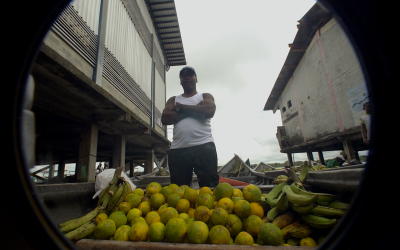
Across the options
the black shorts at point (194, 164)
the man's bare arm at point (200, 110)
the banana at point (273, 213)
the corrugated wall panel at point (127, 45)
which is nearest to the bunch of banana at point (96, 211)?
the black shorts at point (194, 164)

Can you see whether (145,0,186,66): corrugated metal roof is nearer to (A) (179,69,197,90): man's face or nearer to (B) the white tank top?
(A) (179,69,197,90): man's face

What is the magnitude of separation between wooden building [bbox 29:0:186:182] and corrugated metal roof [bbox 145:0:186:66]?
0.94 meters

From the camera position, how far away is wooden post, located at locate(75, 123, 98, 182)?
4125 millimetres

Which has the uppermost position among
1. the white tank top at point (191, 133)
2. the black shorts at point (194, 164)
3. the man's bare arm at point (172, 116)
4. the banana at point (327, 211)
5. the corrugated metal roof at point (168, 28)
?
the corrugated metal roof at point (168, 28)

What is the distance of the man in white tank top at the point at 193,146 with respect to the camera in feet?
9.48

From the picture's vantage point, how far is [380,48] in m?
0.72

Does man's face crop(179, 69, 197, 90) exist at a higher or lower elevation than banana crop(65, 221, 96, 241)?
higher

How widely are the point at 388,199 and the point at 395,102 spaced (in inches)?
15.4

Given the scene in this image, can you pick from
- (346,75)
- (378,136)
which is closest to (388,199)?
(378,136)

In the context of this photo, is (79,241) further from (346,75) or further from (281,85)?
(281,85)

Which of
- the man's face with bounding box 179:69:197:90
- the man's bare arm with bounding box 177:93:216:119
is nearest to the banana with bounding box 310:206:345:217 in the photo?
the man's bare arm with bounding box 177:93:216:119

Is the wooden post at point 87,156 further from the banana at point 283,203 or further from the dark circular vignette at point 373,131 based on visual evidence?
the banana at point 283,203

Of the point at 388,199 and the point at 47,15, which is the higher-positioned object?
the point at 47,15

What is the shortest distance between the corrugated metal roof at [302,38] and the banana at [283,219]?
288 inches
